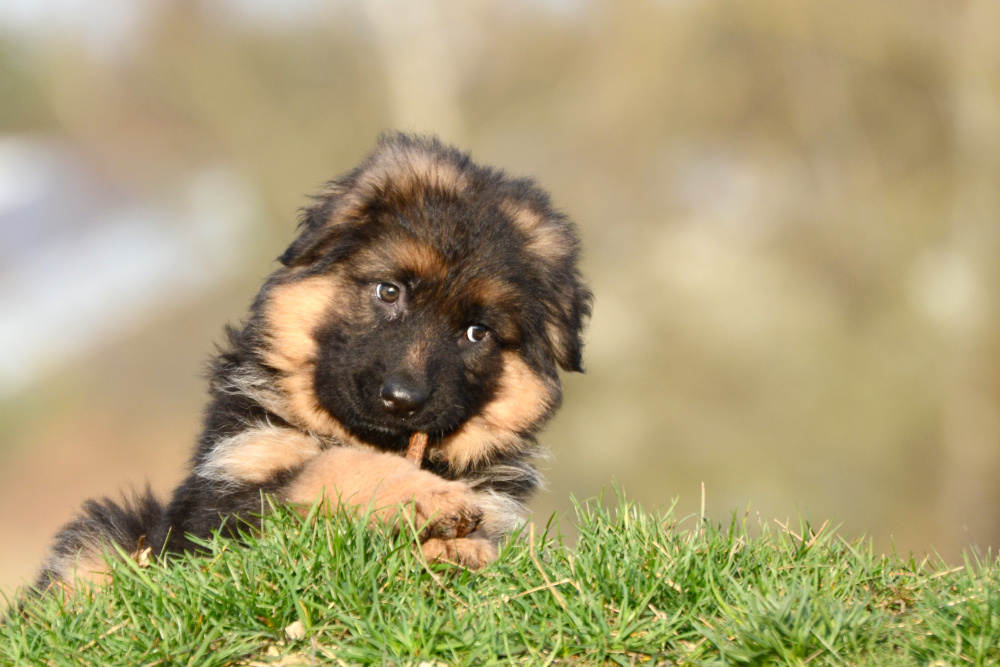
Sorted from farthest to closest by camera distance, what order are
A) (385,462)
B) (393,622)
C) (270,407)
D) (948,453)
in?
(948,453)
(270,407)
(385,462)
(393,622)

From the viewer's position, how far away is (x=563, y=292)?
373 cm

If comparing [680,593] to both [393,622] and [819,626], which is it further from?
[393,622]

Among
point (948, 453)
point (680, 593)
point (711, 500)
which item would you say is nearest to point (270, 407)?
point (680, 593)

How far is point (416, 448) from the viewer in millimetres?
3309

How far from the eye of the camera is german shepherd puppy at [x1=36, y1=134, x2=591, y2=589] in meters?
3.14

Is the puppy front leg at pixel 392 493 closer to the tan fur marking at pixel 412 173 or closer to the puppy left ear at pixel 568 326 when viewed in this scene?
the puppy left ear at pixel 568 326

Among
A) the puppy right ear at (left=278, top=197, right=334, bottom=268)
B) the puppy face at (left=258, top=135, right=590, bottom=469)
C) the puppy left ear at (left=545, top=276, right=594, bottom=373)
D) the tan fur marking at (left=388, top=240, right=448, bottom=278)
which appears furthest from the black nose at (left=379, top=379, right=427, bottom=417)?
the puppy left ear at (left=545, top=276, right=594, bottom=373)

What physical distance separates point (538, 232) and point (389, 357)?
2.82ft

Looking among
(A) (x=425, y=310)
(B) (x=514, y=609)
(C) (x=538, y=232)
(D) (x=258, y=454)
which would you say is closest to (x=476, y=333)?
(A) (x=425, y=310)

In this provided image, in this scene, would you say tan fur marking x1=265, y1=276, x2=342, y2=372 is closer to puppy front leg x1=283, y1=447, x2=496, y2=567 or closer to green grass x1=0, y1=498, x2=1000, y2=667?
puppy front leg x1=283, y1=447, x2=496, y2=567

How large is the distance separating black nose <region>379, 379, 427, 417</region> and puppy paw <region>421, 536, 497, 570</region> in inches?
21.7

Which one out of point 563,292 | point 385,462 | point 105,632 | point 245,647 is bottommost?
point 105,632

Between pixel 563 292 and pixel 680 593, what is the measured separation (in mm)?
1565

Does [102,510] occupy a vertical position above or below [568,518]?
below
